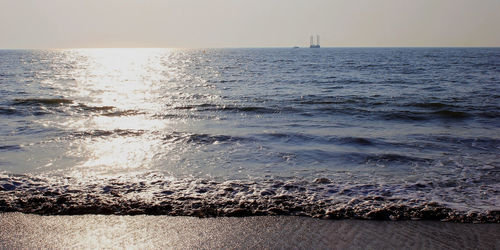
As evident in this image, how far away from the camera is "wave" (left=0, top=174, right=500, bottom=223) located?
493 centimetres

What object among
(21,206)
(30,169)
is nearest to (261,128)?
(30,169)

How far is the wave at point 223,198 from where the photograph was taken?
493 centimetres

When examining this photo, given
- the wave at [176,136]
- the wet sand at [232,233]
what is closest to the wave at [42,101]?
the wave at [176,136]

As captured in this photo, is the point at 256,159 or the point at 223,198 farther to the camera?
the point at 256,159

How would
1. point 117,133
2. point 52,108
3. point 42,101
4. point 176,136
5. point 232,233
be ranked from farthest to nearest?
point 42,101 < point 52,108 < point 117,133 < point 176,136 < point 232,233

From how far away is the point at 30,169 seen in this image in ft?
22.4

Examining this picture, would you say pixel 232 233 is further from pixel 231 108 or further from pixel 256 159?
pixel 231 108

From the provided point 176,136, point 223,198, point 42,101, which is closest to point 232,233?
point 223,198

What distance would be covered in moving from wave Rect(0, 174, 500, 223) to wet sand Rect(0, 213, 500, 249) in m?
0.19

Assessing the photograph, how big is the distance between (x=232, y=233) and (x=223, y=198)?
1108 millimetres

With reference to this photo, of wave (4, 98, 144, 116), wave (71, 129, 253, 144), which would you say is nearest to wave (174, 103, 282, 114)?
wave (4, 98, 144, 116)

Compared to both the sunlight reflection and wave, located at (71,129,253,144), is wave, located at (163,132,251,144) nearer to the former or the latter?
→ wave, located at (71,129,253,144)

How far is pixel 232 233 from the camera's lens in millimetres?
4359

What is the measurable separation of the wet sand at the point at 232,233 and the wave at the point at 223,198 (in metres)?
0.19
